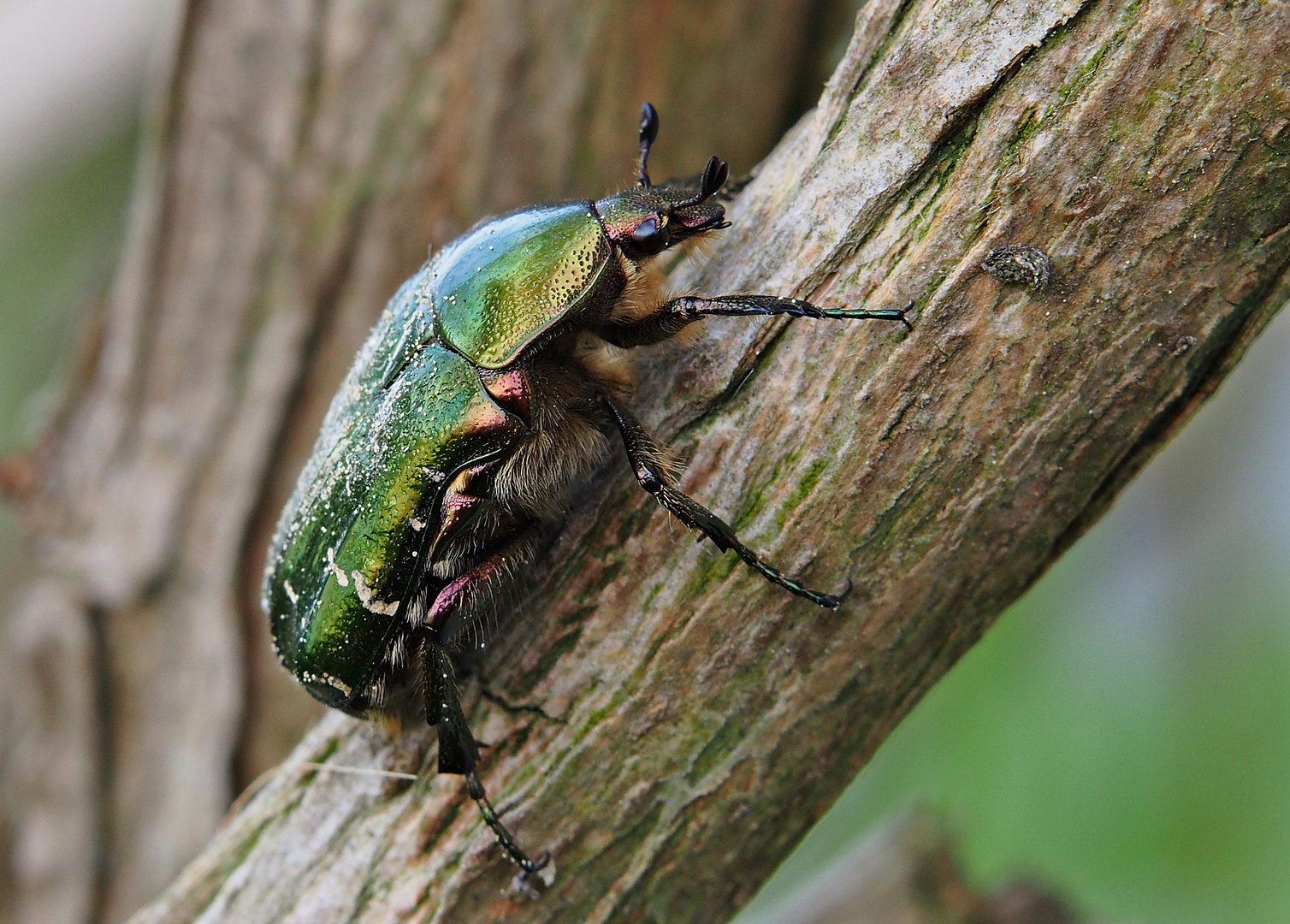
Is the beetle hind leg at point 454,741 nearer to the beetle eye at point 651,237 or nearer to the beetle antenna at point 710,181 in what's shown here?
the beetle eye at point 651,237

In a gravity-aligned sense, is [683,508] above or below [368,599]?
above

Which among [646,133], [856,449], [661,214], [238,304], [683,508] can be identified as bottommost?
[238,304]

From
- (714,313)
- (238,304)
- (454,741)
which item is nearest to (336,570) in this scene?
(454,741)

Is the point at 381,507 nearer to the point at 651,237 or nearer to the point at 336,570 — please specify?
the point at 336,570

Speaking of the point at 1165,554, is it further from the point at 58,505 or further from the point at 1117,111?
the point at 58,505

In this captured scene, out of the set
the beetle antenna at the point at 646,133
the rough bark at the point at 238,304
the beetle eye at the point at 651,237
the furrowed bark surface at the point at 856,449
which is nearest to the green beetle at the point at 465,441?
the beetle eye at the point at 651,237
